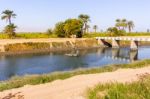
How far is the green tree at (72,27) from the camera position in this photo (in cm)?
11481

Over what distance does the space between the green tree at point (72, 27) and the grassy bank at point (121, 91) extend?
327ft

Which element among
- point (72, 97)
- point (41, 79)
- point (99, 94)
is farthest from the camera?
point (41, 79)

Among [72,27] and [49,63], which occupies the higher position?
[72,27]

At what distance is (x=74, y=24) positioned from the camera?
11638 centimetres

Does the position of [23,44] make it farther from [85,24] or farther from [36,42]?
[85,24]

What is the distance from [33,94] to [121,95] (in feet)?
17.0

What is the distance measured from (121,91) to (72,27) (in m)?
101

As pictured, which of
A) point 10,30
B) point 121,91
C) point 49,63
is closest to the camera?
point 121,91

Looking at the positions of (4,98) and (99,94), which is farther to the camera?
(4,98)

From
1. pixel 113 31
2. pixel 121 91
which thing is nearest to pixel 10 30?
pixel 113 31

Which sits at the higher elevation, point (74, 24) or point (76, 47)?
point (74, 24)

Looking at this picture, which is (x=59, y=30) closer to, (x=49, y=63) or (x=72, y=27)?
(x=72, y=27)

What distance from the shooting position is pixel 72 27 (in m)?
114

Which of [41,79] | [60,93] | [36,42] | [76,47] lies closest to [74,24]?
[76,47]
